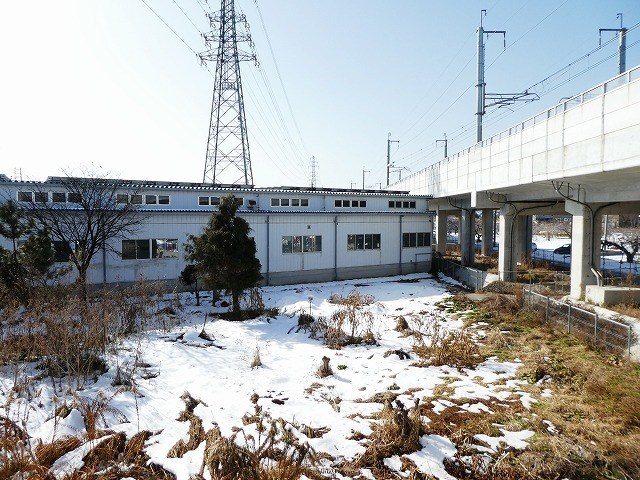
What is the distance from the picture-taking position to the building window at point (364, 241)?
77.0 feet

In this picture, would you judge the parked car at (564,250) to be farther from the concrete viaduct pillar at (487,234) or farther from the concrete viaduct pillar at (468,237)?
the concrete viaduct pillar at (468,237)

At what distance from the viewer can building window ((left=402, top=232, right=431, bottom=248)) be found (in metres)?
25.4

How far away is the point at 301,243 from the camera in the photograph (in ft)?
72.3

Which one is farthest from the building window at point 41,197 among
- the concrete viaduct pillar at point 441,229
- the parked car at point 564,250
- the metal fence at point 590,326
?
the parked car at point 564,250

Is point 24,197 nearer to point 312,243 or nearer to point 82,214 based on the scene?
point 82,214

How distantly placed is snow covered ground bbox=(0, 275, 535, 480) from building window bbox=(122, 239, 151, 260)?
701 centimetres

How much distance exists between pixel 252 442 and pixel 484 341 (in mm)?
8762

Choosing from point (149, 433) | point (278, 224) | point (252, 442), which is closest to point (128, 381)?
point (149, 433)

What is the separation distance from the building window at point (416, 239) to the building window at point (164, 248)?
1485 centimetres

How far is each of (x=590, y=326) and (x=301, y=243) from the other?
48.2 feet

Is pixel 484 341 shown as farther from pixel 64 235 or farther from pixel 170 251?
pixel 64 235

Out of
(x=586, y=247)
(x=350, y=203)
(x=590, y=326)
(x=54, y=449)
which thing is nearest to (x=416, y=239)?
(x=350, y=203)

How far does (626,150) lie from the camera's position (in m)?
10.7

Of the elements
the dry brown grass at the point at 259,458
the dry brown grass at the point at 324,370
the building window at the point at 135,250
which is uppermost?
the building window at the point at 135,250
